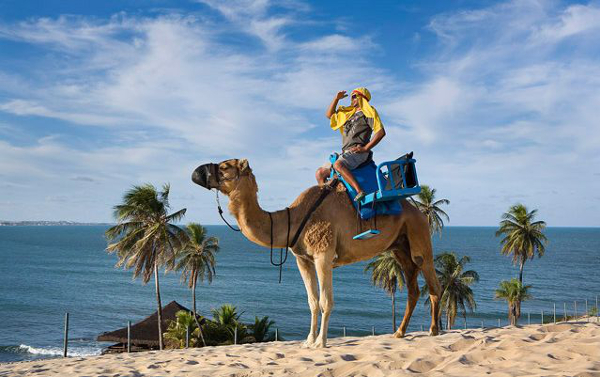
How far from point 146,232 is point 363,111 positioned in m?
17.1

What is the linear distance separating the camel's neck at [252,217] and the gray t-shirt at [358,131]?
1.68 metres

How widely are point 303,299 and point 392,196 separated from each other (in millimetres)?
57780

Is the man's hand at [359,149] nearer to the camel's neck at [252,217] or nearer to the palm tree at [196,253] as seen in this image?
the camel's neck at [252,217]

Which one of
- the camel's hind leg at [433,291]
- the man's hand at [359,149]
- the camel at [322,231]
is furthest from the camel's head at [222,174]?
the camel's hind leg at [433,291]

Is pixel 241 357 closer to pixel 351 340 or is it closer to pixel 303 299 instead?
pixel 351 340

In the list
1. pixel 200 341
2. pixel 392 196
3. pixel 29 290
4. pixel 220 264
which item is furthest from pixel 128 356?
pixel 220 264

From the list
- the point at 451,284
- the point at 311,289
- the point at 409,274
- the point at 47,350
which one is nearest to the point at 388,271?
the point at 451,284

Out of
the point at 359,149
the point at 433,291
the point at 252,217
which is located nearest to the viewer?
the point at 252,217

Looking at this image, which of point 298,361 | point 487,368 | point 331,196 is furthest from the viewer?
point 331,196

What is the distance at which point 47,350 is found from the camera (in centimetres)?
3778

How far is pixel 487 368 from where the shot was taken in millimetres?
5473

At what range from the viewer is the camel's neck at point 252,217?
731 cm

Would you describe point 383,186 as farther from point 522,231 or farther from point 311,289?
point 522,231

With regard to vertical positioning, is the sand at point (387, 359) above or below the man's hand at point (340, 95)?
below
